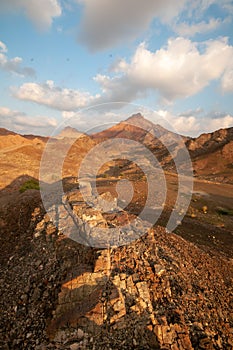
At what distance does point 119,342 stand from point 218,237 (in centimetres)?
1117

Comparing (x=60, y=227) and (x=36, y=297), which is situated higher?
(x=60, y=227)

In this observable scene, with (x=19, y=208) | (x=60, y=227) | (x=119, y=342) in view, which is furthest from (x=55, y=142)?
(x=119, y=342)

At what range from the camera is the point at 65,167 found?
135 feet

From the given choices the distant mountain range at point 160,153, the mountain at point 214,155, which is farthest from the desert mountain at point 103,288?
the mountain at point 214,155

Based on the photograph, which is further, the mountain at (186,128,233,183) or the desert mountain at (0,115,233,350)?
the mountain at (186,128,233,183)

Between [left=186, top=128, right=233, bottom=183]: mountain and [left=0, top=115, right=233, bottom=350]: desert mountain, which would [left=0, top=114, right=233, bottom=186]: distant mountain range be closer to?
[left=186, top=128, right=233, bottom=183]: mountain

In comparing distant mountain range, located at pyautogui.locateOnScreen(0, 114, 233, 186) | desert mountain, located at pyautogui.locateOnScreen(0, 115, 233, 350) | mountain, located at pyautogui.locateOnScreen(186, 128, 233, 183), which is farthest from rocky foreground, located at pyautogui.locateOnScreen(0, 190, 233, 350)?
mountain, located at pyautogui.locateOnScreen(186, 128, 233, 183)

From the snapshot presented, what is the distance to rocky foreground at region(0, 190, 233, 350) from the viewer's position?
4.84 metres

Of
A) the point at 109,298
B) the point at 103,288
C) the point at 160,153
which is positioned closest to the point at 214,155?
the point at 160,153

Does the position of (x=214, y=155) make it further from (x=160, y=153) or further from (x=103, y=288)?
(x=103, y=288)

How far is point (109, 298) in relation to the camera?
17.6 feet

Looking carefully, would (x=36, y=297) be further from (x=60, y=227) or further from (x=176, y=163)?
(x=176, y=163)

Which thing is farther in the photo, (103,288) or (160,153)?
(160,153)

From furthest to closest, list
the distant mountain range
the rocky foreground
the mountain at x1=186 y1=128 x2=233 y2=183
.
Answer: the mountain at x1=186 y1=128 x2=233 y2=183, the distant mountain range, the rocky foreground
